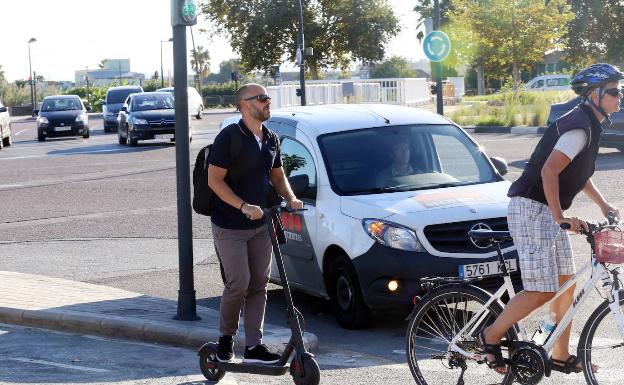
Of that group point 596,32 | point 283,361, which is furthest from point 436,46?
point 596,32

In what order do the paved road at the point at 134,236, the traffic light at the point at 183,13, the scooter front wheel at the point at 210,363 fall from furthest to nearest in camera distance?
the traffic light at the point at 183,13, the paved road at the point at 134,236, the scooter front wheel at the point at 210,363

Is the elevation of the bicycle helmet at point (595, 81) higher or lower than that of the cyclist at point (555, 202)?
higher

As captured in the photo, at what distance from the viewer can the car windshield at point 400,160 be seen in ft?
30.0

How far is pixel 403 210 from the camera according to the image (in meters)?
8.47

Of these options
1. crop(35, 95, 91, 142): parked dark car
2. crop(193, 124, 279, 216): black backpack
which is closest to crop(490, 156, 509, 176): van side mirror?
crop(193, 124, 279, 216): black backpack

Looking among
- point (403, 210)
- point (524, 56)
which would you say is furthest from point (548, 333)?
point (524, 56)

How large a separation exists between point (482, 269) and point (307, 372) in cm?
231

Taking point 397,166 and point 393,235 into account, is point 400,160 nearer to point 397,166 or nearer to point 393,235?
point 397,166

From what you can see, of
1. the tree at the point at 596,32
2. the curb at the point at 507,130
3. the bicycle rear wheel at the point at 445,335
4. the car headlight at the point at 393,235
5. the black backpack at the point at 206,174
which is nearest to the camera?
the bicycle rear wheel at the point at 445,335

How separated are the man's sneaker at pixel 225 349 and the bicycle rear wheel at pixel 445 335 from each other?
3.57ft

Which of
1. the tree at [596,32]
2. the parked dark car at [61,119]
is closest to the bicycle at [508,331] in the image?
the parked dark car at [61,119]

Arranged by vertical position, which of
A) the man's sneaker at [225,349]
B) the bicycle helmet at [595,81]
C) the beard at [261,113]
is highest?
the bicycle helmet at [595,81]

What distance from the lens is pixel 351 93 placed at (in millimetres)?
49344

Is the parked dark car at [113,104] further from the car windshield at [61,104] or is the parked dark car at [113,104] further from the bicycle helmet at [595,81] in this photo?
the bicycle helmet at [595,81]
